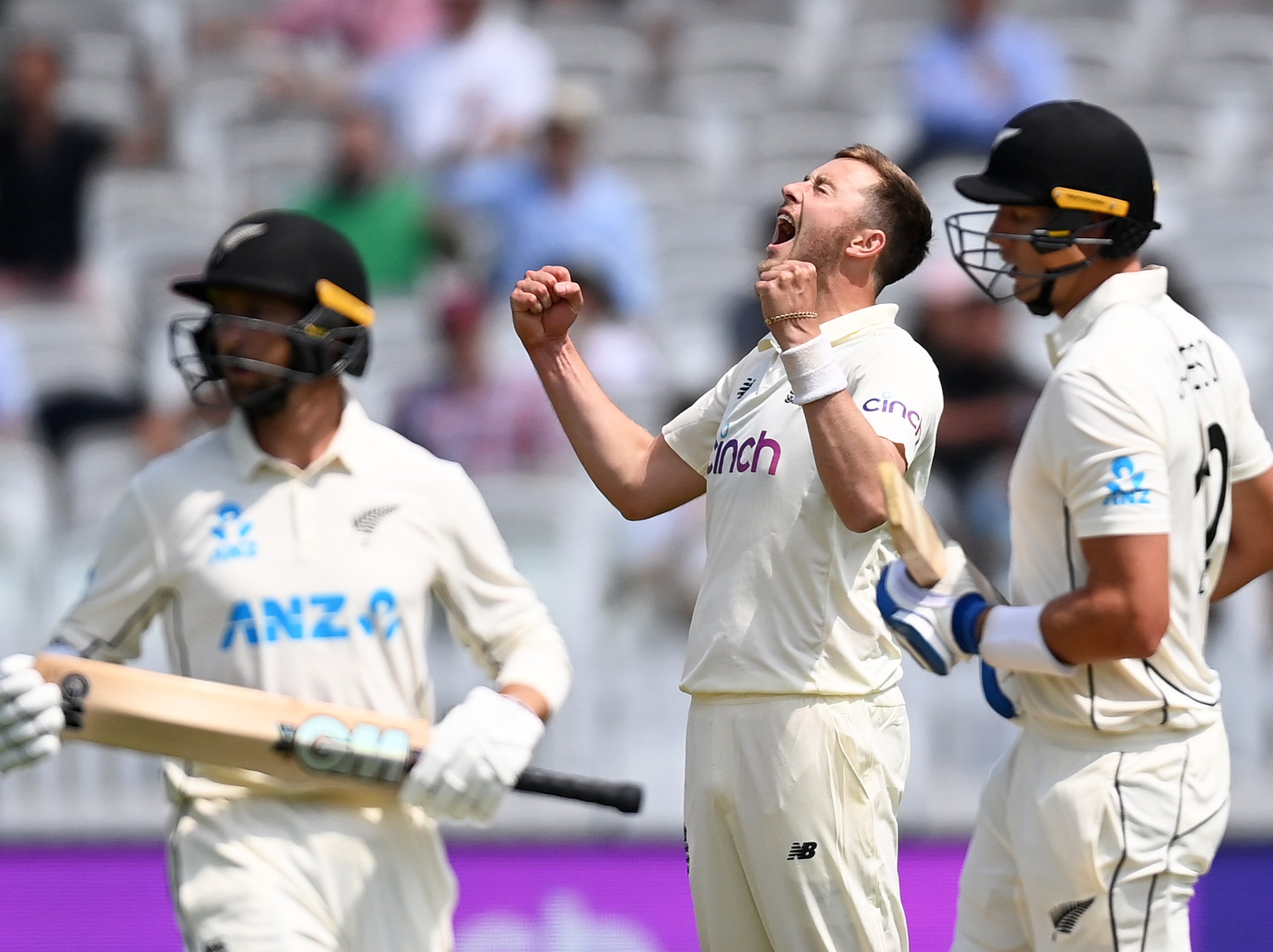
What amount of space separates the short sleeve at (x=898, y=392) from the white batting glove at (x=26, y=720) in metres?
1.53

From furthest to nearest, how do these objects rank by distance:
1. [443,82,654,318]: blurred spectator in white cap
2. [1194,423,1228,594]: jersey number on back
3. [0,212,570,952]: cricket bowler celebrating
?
1. [443,82,654,318]: blurred spectator in white cap
2. [0,212,570,952]: cricket bowler celebrating
3. [1194,423,1228,594]: jersey number on back

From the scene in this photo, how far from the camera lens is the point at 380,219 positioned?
343 inches

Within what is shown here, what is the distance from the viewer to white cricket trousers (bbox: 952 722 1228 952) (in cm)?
274

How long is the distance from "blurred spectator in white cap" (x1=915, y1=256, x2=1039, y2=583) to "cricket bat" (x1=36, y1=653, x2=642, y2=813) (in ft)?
14.4

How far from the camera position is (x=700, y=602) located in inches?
117

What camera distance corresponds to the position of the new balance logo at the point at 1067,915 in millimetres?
2754

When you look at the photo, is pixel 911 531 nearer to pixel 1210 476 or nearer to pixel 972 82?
pixel 1210 476

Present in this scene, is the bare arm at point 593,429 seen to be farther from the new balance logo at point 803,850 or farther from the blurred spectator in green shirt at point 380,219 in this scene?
the blurred spectator in green shirt at point 380,219

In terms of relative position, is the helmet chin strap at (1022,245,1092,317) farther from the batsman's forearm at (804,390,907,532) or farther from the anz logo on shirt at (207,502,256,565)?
the anz logo on shirt at (207,502,256,565)

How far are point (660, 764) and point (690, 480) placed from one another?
294 centimetres

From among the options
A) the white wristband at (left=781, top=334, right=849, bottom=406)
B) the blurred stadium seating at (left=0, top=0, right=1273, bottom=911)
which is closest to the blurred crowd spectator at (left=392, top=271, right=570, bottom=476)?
the blurred stadium seating at (left=0, top=0, right=1273, bottom=911)

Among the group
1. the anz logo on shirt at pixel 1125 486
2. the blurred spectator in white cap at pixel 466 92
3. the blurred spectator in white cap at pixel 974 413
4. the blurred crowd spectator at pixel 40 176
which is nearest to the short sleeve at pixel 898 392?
the anz logo on shirt at pixel 1125 486

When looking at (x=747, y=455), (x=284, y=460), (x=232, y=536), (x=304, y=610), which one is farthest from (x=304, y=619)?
(x=747, y=455)

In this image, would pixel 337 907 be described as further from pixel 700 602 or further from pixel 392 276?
pixel 392 276
